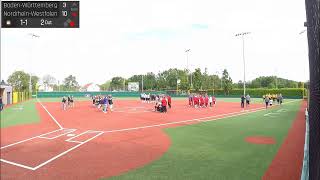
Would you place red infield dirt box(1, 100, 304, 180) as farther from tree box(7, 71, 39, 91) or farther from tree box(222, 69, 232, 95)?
tree box(7, 71, 39, 91)

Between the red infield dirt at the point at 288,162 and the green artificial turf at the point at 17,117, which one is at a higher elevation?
the green artificial turf at the point at 17,117

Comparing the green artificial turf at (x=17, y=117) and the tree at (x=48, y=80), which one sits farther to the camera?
the tree at (x=48, y=80)

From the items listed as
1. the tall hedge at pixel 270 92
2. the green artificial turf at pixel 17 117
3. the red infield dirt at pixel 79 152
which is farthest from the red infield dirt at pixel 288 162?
the tall hedge at pixel 270 92

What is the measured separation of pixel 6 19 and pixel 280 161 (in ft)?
33.0

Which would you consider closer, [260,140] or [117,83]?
[260,140]

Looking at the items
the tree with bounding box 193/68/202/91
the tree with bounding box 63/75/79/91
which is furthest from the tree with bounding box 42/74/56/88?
the tree with bounding box 193/68/202/91

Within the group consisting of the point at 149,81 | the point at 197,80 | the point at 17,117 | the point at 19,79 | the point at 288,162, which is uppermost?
the point at 19,79

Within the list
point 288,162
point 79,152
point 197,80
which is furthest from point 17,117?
point 197,80

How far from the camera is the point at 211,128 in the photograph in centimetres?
1677

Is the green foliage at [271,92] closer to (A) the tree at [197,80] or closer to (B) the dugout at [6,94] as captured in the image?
(A) the tree at [197,80]

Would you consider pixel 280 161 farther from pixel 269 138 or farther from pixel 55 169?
pixel 55 169

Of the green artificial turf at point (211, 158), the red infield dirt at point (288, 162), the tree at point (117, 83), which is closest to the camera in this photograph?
the red infield dirt at point (288, 162)
